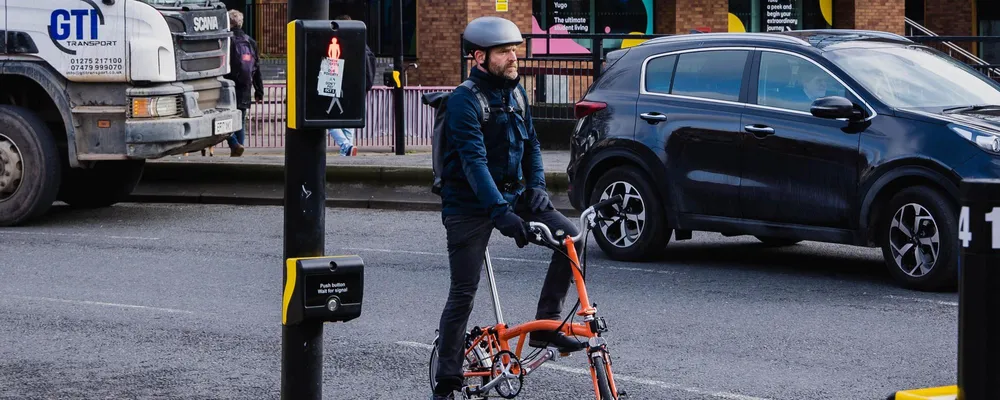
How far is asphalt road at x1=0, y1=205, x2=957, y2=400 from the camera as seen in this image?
22.8 feet

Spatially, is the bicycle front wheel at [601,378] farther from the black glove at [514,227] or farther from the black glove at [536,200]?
the black glove at [536,200]

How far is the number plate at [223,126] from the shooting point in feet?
45.1

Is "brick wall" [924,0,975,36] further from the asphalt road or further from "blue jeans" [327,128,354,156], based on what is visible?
the asphalt road

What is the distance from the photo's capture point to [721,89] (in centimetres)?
1039

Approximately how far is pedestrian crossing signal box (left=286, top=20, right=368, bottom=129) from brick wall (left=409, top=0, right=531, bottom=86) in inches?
851

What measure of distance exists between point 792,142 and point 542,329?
4.45 metres

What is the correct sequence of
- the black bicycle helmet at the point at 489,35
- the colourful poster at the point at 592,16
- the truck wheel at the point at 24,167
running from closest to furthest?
the black bicycle helmet at the point at 489,35, the truck wheel at the point at 24,167, the colourful poster at the point at 592,16

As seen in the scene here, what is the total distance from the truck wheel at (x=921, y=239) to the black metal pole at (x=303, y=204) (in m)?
5.14

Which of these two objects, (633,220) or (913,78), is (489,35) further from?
(633,220)

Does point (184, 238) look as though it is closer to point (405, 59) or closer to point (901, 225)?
point (901, 225)

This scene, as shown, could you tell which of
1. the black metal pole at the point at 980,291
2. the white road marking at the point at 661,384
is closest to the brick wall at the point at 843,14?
the white road marking at the point at 661,384

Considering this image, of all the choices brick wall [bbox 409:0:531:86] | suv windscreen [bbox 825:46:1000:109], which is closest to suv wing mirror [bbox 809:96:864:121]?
suv windscreen [bbox 825:46:1000:109]

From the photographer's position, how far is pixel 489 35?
224 inches

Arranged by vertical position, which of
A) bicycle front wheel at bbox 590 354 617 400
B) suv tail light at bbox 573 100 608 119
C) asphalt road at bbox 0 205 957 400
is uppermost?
suv tail light at bbox 573 100 608 119
